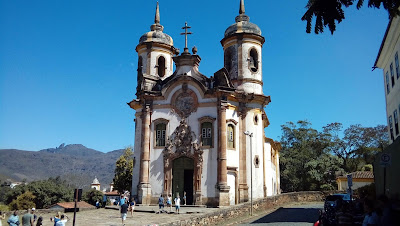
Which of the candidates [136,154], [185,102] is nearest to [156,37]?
[185,102]

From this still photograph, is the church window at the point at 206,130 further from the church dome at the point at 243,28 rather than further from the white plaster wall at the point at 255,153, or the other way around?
the church dome at the point at 243,28

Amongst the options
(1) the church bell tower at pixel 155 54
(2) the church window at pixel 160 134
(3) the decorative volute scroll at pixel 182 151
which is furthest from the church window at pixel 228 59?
(2) the church window at pixel 160 134

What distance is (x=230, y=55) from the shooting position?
34.5m

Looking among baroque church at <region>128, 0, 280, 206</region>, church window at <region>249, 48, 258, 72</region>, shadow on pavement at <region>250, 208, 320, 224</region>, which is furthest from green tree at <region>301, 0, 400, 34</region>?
church window at <region>249, 48, 258, 72</region>

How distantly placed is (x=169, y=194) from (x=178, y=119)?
20.4 feet

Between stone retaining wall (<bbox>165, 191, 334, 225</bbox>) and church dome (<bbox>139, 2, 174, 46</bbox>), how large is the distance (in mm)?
17700

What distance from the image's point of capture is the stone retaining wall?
19.2 m

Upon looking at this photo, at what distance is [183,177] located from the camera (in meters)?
30.9

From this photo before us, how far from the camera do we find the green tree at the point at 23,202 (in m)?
51.1

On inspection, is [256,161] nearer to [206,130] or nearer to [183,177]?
[206,130]

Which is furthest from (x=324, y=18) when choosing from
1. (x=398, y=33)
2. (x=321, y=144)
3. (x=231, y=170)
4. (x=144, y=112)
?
(x=321, y=144)

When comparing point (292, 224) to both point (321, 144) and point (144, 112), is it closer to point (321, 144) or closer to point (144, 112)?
point (144, 112)

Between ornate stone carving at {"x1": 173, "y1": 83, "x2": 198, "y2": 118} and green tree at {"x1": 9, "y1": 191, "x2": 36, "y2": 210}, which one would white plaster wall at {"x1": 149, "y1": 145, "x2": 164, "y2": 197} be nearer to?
ornate stone carving at {"x1": 173, "y1": 83, "x2": 198, "y2": 118}

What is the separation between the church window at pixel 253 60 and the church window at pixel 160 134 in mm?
9542
